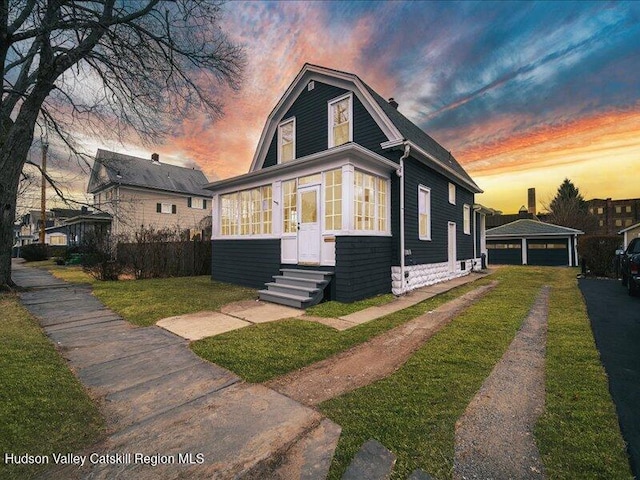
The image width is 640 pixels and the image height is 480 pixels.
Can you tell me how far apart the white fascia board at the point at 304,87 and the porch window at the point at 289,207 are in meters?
3.50

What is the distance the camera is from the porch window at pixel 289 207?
8.95 m

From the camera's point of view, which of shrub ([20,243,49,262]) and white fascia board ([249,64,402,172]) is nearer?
white fascia board ([249,64,402,172])

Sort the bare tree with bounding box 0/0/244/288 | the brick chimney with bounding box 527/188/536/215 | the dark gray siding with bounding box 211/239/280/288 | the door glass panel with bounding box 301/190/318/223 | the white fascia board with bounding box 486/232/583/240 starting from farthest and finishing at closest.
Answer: the brick chimney with bounding box 527/188/536/215 → the white fascia board with bounding box 486/232/583/240 → the dark gray siding with bounding box 211/239/280/288 → the door glass panel with bounding box 301/190/318/223 → the bare tree with bounding box 0/0/244/288

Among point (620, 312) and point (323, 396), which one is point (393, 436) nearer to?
point (323, 396)

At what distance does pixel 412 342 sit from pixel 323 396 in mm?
2250

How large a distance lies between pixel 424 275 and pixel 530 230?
17.2 meters

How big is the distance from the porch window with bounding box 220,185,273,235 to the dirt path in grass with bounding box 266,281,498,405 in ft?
19.8

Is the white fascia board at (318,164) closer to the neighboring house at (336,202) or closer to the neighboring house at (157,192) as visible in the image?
the neighboring house at (336,202)

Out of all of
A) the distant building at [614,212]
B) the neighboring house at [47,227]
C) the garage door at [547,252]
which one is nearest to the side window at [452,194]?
the garage door at [547,252]

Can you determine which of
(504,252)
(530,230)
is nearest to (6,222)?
(504,252)

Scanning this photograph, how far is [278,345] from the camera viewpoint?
172 inches

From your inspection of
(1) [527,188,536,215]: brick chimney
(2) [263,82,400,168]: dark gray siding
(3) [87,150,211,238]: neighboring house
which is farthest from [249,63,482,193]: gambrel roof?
(1) [527,188,536,215]: brick chimney

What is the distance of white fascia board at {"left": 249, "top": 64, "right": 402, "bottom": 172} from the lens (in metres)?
9.18

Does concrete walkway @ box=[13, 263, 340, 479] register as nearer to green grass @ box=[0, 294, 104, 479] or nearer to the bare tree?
green grass @ box=[0, 294, 104, 479]
